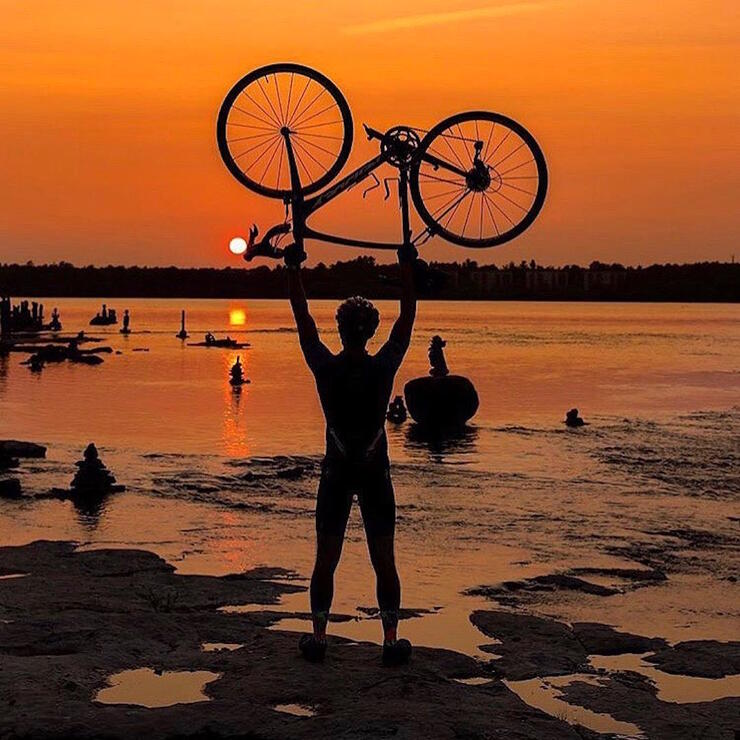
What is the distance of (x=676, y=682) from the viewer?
36.0 feet

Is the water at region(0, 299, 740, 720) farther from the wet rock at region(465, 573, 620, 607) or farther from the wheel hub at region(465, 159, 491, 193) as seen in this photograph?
the wheel hub at region(465, 159, 491, 193)

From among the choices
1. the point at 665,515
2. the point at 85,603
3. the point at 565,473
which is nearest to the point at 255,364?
the point at 565,473

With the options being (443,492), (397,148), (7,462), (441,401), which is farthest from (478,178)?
(441,401)

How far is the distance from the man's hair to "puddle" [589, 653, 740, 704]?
3.90 m

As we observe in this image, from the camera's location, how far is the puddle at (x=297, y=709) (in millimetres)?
8094

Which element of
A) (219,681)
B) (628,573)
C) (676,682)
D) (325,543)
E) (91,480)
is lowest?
(91,480)

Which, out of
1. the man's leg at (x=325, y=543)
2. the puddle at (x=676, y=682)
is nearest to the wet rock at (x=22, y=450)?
the puddle at (x=676, y=682)

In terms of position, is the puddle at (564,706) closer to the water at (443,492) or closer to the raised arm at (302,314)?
the water at (443,492)

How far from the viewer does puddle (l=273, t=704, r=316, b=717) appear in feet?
26.6

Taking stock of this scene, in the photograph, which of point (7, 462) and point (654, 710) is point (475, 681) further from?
point (7, 462)

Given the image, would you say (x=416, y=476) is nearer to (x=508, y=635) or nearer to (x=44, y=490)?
(x=44, y=490)

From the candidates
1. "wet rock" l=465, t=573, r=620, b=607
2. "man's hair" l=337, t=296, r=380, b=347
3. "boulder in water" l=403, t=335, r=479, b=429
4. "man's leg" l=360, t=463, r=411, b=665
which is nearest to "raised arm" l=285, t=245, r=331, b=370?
"man's hair" l=337, t=296, r=380, b=347

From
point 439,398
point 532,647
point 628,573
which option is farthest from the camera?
point 439,398

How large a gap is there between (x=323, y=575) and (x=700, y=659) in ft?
13.8
